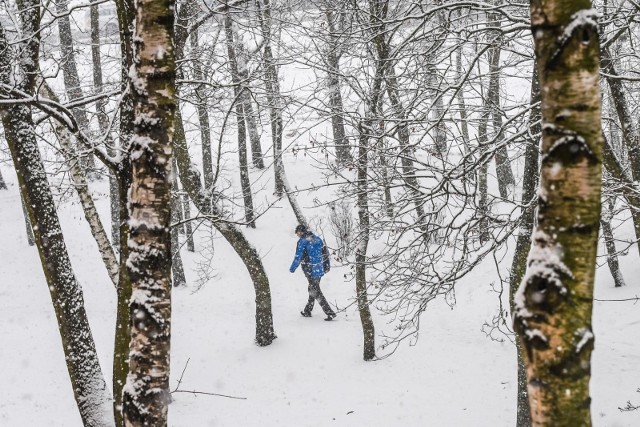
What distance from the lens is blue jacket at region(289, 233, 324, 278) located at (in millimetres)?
10609

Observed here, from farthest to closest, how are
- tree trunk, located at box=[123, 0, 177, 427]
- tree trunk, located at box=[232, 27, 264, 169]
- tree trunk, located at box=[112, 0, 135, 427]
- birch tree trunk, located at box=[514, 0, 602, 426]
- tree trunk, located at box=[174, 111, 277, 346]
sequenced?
tree trunk, located at box=[232, 27, 264, 169] < tree trunk, located at box=[174, 111, 277, 346] < tree trunk, located at box=[112, 0, 135, 427] < tree trunk, located at box=[123, 0, 177, 427] < birch tree trunk, located at box=[514, 0, 602, 426]

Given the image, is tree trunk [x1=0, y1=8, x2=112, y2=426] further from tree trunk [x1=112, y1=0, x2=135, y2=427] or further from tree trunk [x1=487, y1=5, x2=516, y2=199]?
tree trunk [x1=487, y1=5, x2=516, y2=199]

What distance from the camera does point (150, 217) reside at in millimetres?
2865

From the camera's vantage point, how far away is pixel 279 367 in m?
9.08

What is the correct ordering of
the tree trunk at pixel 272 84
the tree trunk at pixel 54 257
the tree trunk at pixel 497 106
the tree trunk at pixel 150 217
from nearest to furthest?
the tree trunk at pixel 150 217, the tree trunk at pixel 54 257, the tree trunk at pixel 497 106, the tree trunk at pixel 272 84

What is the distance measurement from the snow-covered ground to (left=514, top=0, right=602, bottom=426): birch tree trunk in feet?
18.9

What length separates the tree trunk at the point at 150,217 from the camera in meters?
2.84

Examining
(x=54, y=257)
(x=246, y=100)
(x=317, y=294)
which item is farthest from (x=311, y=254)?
(x=54, y=257)

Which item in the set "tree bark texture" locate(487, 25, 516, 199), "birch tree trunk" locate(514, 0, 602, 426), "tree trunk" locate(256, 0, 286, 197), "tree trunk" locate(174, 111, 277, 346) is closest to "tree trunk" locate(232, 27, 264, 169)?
"tree trunk" locate(256, 0, 286, 197)

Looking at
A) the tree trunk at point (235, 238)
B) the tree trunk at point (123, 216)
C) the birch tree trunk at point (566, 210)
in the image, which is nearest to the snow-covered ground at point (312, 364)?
Answer: the tree trunk at point (235, 238)

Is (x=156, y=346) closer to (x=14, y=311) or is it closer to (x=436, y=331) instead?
(x=436, y=331)

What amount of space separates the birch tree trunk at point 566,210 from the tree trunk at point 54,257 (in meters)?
4.39

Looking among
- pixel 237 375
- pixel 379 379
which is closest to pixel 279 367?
pixel 237 375

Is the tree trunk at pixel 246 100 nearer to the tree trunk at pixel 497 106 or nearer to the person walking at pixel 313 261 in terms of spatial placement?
the person walking at pixel 313 261
